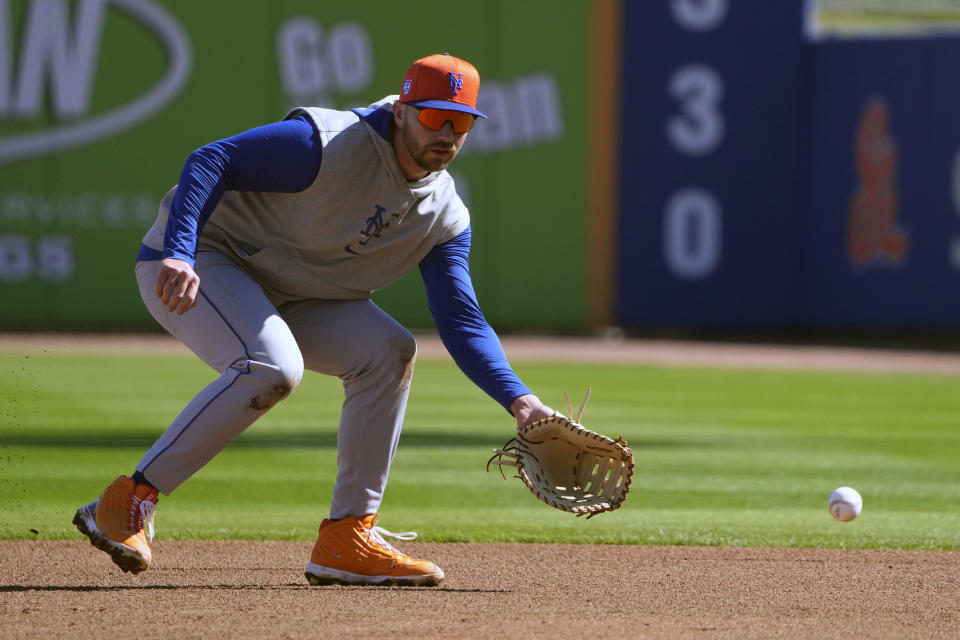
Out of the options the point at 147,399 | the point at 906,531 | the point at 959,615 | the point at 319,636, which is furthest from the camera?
the point at 147,399

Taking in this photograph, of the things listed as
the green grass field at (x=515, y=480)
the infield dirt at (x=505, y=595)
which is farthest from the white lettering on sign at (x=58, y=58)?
the infield dirt at (x=505, y=595)

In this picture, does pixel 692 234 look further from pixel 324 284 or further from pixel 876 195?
pixel 324 284

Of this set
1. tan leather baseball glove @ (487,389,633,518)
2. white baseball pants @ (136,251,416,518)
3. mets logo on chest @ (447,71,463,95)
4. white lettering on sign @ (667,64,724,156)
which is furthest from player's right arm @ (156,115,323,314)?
white lettering on sign @ (667,64,724,156)

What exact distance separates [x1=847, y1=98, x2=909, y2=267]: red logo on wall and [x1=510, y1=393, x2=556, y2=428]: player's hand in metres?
17.3

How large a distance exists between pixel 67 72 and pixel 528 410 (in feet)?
53.3

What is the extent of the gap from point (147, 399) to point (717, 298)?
12.2m

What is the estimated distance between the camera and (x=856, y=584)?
462 centimetres

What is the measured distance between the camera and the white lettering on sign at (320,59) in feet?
64.7

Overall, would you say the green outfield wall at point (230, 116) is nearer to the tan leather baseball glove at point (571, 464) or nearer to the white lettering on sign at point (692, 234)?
the white lettering on sign at point (692, 234)

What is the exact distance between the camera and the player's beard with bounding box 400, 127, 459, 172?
413 cm

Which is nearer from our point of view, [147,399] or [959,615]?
[959,615]

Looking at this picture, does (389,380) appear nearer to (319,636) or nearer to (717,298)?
(319,636)

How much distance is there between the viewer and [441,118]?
4090mm

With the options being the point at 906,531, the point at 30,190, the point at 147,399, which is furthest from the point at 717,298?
the point at 906,531
